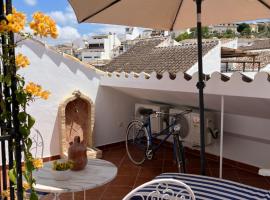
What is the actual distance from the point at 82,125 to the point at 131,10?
124 inches

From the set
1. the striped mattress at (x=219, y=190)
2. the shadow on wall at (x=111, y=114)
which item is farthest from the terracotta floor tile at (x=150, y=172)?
the striped mattress at (x=219, y=190)

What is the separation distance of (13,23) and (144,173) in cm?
380

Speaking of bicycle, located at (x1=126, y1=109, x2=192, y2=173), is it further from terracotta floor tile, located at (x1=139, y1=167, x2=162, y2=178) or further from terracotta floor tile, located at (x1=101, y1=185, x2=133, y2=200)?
terracotta floor tile, located at (x1=101, y1=185, x2=133, y2=200)

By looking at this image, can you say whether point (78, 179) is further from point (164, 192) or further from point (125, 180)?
point (125, 180)

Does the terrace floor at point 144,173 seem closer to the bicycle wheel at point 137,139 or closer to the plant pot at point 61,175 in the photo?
the bicycle wheel at point 137,139

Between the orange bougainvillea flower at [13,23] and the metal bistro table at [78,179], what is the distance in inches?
62.3

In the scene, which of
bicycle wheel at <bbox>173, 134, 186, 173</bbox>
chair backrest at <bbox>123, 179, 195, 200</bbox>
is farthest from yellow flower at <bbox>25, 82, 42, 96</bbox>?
bicycle wheel at <bbox>173, 134, 186, 173</bbox>

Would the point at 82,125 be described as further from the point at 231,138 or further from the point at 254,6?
the point at 254,6

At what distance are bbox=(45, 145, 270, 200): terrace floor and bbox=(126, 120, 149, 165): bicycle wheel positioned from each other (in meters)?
0.14

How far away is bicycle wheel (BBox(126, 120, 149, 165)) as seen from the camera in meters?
4.95

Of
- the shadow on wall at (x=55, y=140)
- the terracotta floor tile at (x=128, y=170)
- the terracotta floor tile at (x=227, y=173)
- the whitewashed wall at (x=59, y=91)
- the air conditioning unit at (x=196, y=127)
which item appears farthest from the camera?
the shadow on wall at (x=55, y=140)

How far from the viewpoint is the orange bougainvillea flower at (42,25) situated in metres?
1.22

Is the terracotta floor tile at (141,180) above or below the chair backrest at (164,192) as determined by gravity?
below

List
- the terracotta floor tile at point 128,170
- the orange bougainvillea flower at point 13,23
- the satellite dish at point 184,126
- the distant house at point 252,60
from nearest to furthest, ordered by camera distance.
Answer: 1. the orange bougainvillea flower at point 13,23
2. the terracotta floor tile at point 128,170
3. the satellite dish at point 184,126
4. the distant house at point 252,60
